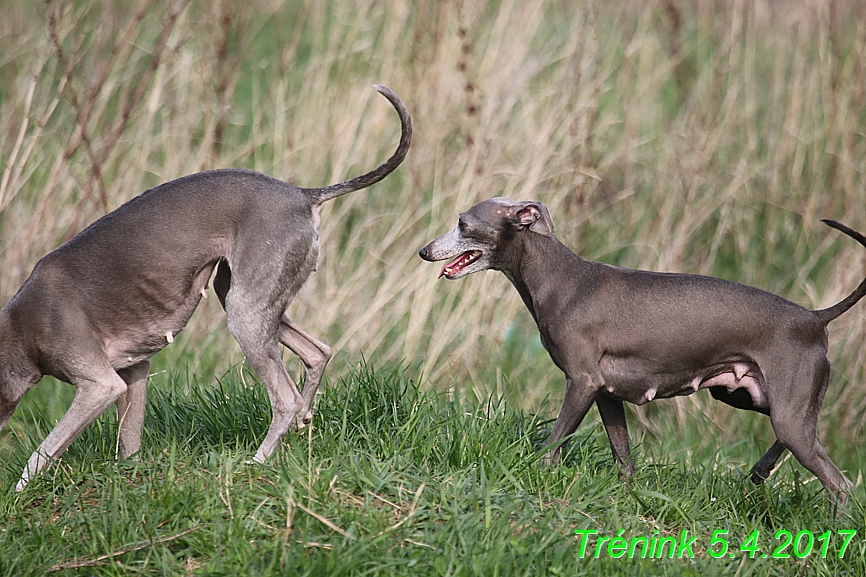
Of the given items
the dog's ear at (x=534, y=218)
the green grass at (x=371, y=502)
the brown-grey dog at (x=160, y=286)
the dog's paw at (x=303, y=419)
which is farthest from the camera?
the dog's ear at (x=534, y=218)

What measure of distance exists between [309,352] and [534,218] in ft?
3.92

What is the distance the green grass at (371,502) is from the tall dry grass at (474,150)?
1.92m

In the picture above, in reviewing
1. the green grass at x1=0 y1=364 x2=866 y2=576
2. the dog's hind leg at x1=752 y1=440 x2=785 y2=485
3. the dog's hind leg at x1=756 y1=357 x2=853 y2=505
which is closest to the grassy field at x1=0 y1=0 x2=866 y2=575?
the green grass at x1=0 y1=364 x2=866 y2=576

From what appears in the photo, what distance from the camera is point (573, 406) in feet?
14.2

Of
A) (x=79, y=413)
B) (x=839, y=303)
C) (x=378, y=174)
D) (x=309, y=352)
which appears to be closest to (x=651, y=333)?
(x=839, y=303)

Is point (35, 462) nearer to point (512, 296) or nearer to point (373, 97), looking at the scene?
point (512, 296)

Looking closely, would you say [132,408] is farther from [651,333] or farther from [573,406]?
[651,333]

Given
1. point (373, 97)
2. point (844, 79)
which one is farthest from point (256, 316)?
point (844, 79)

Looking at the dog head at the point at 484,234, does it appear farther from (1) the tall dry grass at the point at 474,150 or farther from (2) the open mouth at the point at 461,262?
(1) the tall dry grass at the point at 474,150

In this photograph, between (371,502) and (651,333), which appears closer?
(371,502)

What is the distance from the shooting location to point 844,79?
7742 mm

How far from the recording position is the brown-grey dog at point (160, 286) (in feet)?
13.6

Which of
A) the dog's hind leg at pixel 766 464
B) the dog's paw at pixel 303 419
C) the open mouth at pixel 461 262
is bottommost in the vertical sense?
the dog's hind leg at pixel 766 464

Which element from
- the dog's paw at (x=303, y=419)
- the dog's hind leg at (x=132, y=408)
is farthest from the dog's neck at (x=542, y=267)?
the dog's hind leg at (x=132, y=408)
